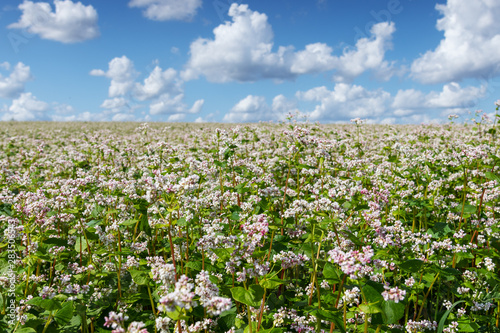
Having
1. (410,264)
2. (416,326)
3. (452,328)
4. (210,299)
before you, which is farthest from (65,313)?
(452,328)

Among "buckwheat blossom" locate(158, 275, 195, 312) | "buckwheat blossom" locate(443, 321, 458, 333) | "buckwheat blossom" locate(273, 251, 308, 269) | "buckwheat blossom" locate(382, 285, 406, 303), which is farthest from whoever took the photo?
"buckwheat blossom" locate(443, 321, 458, 333)

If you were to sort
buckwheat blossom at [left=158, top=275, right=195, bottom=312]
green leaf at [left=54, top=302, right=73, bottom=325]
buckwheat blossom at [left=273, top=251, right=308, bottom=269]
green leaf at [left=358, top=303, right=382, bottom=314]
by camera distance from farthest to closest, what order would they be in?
buckwheat blossom at [left=273, top=251, right=308, bottom=269]
green leaf at [left=54, top=302, right=73, bottom=325]
green leaf at [left=358, top=303, right=382, bottom=314]
buckwheat blossom at [left=158, top=275, right=195, bottom=312]

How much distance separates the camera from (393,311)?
3.30 meters

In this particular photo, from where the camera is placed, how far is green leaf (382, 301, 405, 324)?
328 centimetres

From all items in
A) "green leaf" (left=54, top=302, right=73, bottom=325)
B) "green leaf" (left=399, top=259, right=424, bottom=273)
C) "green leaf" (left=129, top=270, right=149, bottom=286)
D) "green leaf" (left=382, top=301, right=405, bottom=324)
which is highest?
"green leaf" (left=399, top=259, right=424, bottom=273)

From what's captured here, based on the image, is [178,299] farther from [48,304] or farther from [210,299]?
[48,304]

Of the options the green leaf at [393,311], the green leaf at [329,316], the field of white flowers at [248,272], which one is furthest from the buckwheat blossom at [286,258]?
the green leaf at [393,311]

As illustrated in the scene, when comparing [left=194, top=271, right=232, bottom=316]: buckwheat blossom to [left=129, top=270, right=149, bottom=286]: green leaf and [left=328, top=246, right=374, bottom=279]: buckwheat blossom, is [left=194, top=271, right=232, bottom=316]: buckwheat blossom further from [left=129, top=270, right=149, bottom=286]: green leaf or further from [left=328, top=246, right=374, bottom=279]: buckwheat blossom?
[left=129, top=270, right=149, bottom=286]: green leaf

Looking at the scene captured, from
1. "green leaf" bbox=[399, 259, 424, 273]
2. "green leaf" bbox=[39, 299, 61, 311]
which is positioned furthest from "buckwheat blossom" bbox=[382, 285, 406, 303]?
"green leaf" bbox=[39, 299, 61, 311]

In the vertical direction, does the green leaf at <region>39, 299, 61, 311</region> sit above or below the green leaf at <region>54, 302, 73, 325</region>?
above

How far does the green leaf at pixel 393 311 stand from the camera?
328 cm

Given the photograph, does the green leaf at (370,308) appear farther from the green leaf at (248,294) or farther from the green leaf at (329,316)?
the green leaf at (248,294)

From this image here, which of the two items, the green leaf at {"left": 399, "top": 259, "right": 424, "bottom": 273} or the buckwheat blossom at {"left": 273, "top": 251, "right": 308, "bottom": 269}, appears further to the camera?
the buckwheat blossom at {"left": 273, "top": 251, "right": 308, "bottom": 269}

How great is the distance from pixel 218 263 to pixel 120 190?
12.2 feet
